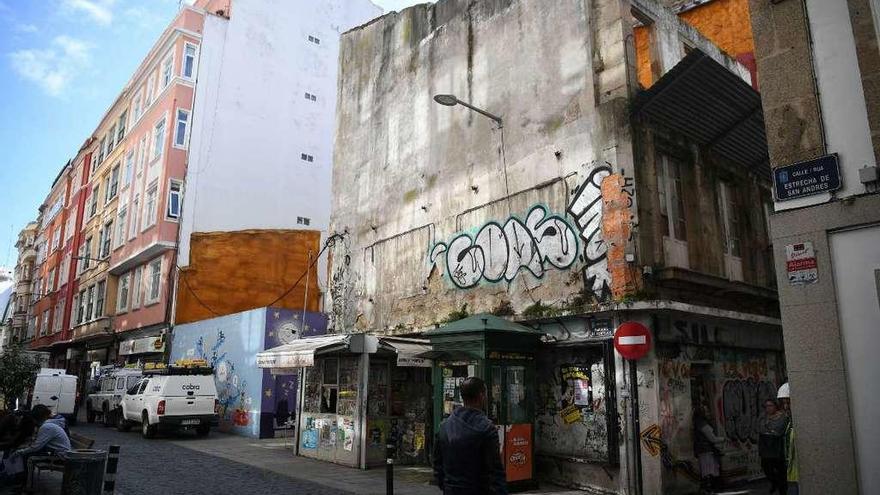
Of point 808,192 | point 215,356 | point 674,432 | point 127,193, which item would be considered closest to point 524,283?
point 674,432

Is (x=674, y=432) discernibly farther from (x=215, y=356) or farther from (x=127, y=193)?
(x=127, y=193)

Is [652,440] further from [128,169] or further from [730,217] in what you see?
[128,169]

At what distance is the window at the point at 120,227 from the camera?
32250 mm

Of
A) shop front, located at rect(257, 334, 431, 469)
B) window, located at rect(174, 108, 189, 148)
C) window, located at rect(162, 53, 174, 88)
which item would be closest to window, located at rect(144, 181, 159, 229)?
window, located at rect(174, 108, 189, 148)

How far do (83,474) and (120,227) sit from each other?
28329mm

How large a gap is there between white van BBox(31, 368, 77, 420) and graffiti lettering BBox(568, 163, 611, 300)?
2049cm

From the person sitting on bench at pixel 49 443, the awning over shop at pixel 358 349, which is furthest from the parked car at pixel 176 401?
the person sitting on bench at pixel 49 443

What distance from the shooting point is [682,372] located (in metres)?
11.3

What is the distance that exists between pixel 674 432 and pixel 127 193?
30714 millimetres

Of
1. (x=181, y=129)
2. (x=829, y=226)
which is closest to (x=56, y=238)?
(x=181, y=129)

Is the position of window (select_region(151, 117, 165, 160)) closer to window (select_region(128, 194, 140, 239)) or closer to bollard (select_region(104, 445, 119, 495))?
window (select_region(128, 194, 140, 239))

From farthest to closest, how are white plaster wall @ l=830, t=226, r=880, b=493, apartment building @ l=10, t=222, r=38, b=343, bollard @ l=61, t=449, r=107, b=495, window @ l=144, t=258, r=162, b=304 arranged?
apartment building @ l=10, t=222, r=38, b=343
window @ l=144, t=258, r=162, b=304
bollard @ l=61, t=449, r=107, b=495
white plaster wall @ l=830, t=226, r=880, b=493

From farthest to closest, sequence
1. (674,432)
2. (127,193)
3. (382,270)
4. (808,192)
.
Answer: (127,193) < (382,270) < (674,432) < (808,192)

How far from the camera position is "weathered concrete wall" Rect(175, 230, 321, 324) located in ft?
87.1
